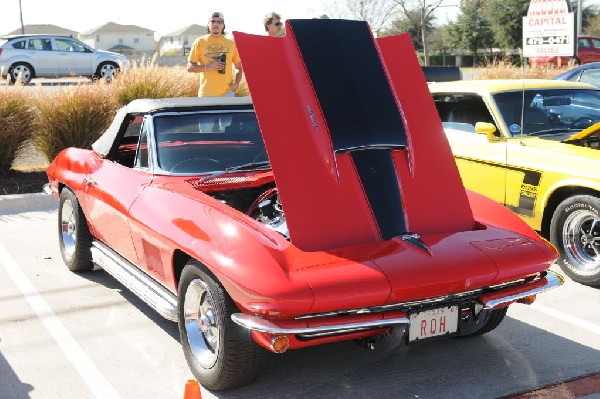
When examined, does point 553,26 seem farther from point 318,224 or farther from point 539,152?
point 318,224

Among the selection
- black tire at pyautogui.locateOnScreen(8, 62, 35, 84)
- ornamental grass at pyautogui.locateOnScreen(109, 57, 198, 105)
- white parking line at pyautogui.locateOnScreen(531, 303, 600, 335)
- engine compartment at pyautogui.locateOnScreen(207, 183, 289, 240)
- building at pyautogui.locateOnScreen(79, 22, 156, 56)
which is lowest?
white parking line at pyautogui.locateOnScreen(531, 303, 600, 335)

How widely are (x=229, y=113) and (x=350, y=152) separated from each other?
4.99ft

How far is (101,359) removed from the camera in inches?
168

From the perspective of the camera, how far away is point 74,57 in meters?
24.0

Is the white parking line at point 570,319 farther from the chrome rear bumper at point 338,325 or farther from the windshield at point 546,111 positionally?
the windshield at point 546,111

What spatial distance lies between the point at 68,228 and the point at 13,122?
379 centimetres

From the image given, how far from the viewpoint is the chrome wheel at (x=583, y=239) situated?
556cm

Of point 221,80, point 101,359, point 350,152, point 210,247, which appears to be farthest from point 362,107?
point 221,80

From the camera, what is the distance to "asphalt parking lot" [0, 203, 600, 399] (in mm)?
3869

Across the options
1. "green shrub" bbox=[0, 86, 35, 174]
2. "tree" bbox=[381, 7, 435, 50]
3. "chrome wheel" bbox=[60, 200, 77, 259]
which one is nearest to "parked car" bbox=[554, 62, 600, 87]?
"green shrub" bbox=[0, 86, 35, 174]

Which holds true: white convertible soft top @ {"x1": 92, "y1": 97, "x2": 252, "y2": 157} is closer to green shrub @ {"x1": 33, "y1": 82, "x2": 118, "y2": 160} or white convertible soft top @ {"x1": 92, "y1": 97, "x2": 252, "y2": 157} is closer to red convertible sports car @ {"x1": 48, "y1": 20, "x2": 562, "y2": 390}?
red convertible sports car @ {"x1": 48, "y1": 20, "x2": 562, "y2": 390}

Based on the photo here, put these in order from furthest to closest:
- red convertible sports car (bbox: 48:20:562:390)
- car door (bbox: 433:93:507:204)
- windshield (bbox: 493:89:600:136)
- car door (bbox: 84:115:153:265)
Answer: windshield (bbox: 493:89:600:136) → car door (bbox: 433:93:507:204) → car door (bbox: 84:115:153:265) → red convertible sports car (bbox: 48:20:562:390)

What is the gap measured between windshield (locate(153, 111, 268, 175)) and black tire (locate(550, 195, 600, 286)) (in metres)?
2.41

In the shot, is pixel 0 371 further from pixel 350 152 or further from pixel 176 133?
pixel 350 152
